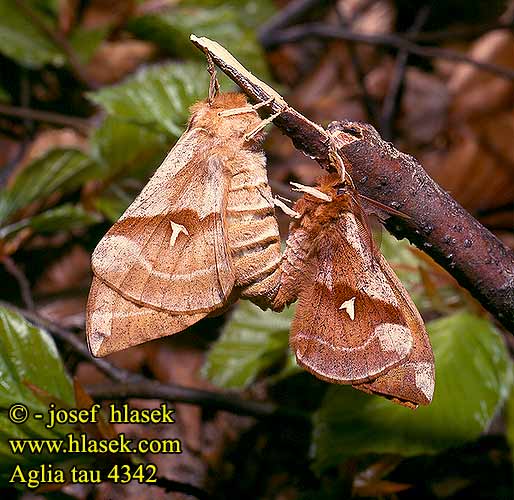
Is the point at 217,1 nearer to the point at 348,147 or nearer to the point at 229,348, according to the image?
the point at 229,348

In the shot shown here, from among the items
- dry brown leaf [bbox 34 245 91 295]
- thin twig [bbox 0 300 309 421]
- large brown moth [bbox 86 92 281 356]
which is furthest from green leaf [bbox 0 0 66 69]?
large brown moth [bbox 86 92 281 356]

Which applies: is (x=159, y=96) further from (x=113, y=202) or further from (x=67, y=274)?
(x=67, y=274)

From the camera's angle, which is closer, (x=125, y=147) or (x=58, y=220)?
(x=58, y=220)

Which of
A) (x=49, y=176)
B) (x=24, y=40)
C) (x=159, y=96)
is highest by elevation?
(x=24, y=40)

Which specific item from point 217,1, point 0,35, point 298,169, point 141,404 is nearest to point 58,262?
point 141,404

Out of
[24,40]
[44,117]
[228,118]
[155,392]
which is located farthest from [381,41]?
[155,392]
